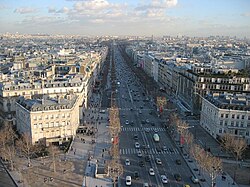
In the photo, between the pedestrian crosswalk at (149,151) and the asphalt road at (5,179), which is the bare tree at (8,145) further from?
the pedestrian crosswalk at (149,151)

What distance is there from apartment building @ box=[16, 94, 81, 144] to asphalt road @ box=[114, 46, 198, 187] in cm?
1473

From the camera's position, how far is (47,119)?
72312 millimetres

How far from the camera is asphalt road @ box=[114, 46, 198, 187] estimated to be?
5859 centimetres

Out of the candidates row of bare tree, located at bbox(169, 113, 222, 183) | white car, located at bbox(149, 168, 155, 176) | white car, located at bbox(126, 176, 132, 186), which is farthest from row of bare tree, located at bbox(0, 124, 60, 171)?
row of bare tree, located at bbox(169, 113, 222, 183)

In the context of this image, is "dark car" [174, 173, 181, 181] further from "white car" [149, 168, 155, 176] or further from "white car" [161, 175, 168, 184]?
"white car" [149, 168, 155, 176]

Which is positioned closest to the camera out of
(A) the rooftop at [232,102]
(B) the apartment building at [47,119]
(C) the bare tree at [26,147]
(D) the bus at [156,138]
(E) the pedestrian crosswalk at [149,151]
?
(C) the bare tree at [26,147]

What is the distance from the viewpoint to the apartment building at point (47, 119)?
71.3m

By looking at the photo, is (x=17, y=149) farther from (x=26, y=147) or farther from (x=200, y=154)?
(x=200, y=154)

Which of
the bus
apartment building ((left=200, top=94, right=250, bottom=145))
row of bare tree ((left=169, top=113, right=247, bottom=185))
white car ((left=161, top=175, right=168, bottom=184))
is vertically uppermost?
apartment building ((left=200, top=94, right=250, bottom=145))

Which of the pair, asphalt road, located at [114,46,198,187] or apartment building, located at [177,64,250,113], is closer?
→ asphalt road, located at [114,46,198,187]

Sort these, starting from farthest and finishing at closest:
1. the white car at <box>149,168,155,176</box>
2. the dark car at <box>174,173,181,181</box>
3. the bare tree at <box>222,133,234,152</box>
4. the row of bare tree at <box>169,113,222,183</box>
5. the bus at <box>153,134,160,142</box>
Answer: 1. the bus at <box>153,134,160,142</box>
2. the bare tree at <box>222,133,234,152</box>
3. the white car at <box>149,168,155,176</box>
4. the dark car at <box>174,173,181,181</box>
5. the row of bare tree at <box>169,113,222,183</box>

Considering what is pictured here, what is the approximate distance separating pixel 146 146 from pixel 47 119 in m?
25.3

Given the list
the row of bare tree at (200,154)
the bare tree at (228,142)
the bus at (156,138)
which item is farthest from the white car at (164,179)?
the bus at (156,138)

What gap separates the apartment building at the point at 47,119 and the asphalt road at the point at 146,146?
14733mm
